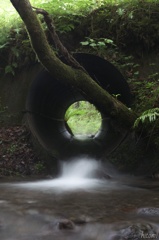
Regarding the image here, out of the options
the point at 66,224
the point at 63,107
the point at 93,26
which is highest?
the point at 93,26

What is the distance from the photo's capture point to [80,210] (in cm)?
323

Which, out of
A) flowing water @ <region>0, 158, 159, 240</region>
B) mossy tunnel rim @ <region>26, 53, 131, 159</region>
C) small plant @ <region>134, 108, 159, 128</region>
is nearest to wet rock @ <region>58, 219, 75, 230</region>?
flowing water @ <region>0, 158, 159, 240</region>

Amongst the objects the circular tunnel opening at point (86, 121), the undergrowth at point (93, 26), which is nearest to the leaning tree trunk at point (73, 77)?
the undergrowth at point (93, 26)

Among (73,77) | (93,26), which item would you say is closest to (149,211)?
(73,77)

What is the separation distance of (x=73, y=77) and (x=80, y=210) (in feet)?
8.38

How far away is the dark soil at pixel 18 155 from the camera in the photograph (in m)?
5.96

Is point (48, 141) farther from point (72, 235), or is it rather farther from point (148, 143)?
point (72, 235)

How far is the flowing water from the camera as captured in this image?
2.58 m

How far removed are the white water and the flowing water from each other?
2cm

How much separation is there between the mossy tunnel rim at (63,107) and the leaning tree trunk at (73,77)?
68cm

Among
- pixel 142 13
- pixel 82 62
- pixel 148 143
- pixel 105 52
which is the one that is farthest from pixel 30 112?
pixel 142 13

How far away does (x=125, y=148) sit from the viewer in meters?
5.89

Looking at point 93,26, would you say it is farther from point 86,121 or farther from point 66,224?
point 86,121

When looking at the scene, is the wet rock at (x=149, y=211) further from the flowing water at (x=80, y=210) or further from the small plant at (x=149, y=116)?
the small plant at (x=149, y=116)
